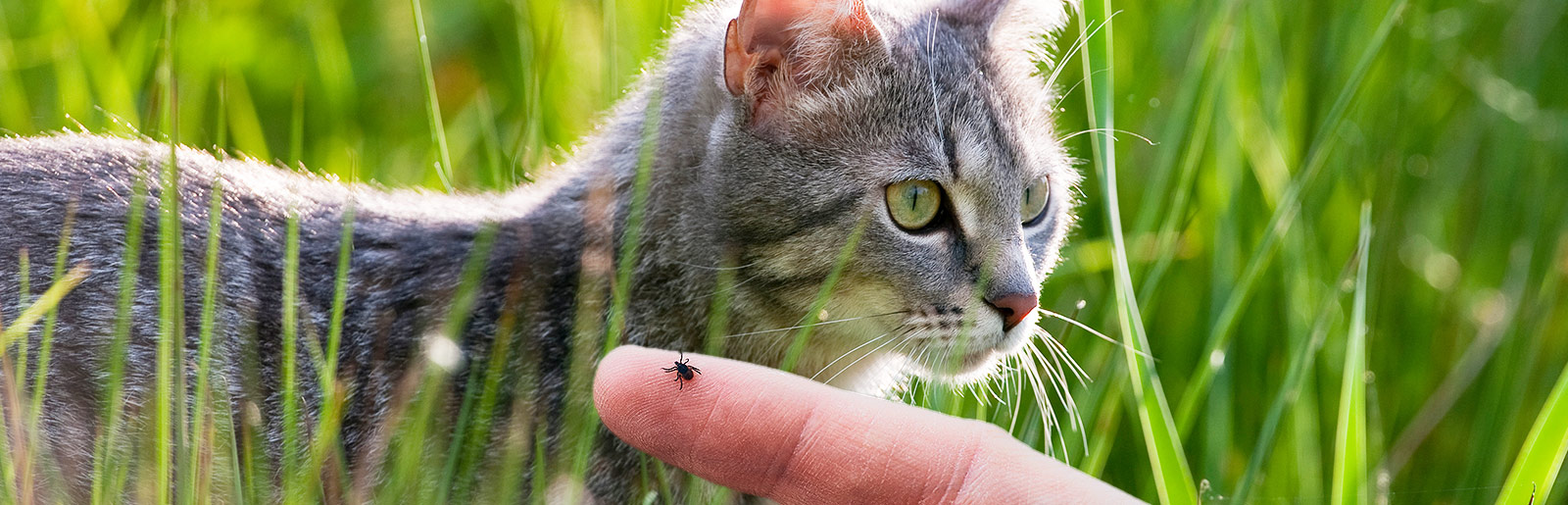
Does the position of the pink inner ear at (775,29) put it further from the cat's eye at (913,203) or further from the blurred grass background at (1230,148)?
the blurred grass background at (1230,148)

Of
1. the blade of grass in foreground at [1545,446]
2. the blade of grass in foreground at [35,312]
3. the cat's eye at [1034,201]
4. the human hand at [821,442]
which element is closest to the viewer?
the human hand at [821,442]

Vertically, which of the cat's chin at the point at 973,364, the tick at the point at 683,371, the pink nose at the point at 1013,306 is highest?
the pink nose at the point at 1013,306

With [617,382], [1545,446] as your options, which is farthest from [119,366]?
[1545,446]

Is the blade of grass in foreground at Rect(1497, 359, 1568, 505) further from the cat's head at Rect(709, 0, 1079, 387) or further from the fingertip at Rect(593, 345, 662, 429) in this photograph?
the fingertip at Rect(593, 345, 662, 429)

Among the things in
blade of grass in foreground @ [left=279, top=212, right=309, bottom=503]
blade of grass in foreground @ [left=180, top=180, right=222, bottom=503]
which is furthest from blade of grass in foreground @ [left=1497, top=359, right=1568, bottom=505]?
blade of grass in foreground @ [left=180, top=180, right=222, bottom=503]

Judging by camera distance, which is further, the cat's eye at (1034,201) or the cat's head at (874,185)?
the cat's eye at (1034,201)

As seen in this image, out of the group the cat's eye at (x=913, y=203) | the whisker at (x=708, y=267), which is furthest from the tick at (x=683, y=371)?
the cat's eye at (x=913, y=203)

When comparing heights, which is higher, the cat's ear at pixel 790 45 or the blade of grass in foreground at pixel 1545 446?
the cat's ear at pixel 790 45
